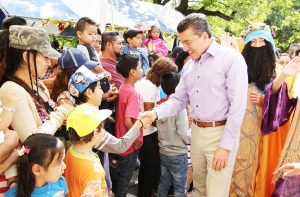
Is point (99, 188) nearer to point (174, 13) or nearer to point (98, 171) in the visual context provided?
point (98, 171)

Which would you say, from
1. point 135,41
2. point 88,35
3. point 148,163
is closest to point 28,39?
point 88,35

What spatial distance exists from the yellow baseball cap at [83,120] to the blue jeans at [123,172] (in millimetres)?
1237

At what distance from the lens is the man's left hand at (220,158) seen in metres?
2.81

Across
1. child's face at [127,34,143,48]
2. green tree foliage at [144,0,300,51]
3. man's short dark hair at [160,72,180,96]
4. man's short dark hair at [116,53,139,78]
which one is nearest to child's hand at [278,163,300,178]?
man's short dark hair at [160,72,180,96]

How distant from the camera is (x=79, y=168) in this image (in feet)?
7.59

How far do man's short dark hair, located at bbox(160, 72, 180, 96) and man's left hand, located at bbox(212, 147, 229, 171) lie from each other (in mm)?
1060

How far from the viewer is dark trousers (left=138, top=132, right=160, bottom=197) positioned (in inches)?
151

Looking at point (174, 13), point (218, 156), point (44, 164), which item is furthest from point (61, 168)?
point (174, 13)

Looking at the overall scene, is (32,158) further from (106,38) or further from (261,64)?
(106,38)

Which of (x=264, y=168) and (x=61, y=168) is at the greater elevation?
(x=61, y=168)

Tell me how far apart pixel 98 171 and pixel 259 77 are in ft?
6.24

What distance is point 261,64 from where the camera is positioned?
3.47 metres

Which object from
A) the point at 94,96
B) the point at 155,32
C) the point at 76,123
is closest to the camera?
the point at 76,123

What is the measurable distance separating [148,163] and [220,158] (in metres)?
1.21
